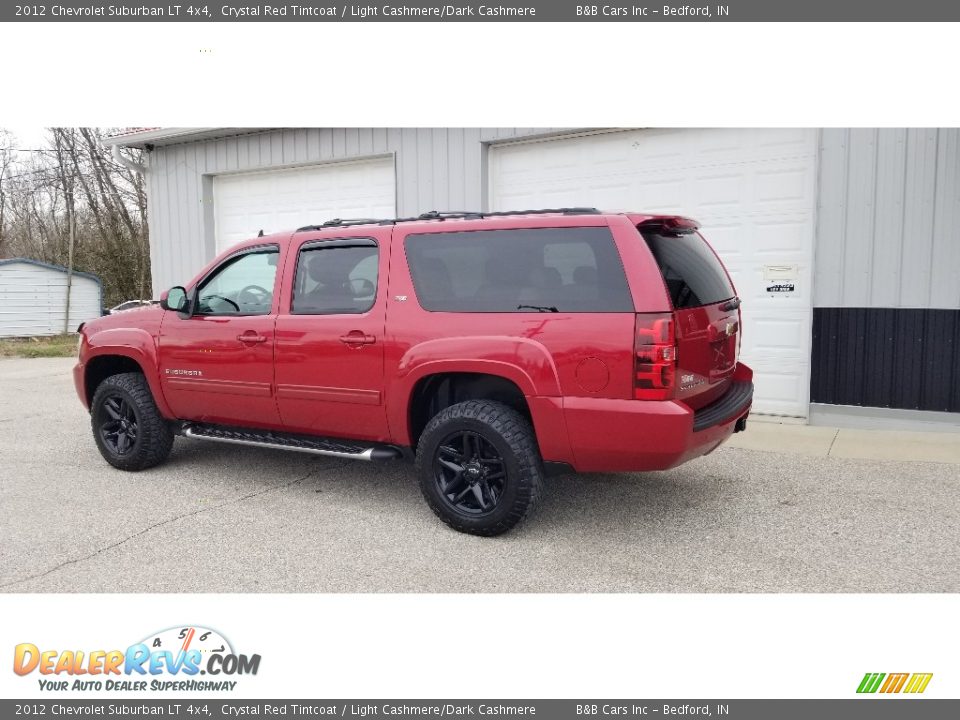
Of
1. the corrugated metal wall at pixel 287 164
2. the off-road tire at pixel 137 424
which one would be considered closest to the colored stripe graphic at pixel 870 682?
the off-road tire at pixel 137 424

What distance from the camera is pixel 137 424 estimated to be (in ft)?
18.9

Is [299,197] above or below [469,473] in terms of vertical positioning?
above

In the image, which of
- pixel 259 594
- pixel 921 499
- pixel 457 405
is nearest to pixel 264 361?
pixel 457 405

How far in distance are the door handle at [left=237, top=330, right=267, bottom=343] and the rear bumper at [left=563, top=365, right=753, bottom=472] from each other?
2308 millimetres

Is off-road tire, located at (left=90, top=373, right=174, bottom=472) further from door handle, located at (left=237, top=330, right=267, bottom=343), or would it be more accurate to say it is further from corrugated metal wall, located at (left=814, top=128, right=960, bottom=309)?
corrugated metal wall, located at (left=814, top=128, right=960, bottom=309)

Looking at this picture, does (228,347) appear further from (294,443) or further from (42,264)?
(42,264)

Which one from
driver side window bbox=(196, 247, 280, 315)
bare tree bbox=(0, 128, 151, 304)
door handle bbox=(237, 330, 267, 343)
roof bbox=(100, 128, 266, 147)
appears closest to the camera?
door handle bbox=(237, 330, 267, 343)

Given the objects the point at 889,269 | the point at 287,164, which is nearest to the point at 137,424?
the point at 287,164

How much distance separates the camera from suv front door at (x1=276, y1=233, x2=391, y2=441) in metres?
4.68

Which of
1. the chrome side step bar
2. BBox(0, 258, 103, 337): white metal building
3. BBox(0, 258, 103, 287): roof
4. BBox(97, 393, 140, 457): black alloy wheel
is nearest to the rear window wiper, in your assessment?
the chrome side step bar

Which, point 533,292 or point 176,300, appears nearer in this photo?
point 533,292

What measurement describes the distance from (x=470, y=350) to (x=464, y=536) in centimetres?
112

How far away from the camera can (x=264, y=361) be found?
5.09 meters

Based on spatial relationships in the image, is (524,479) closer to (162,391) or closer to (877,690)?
(877,690)
